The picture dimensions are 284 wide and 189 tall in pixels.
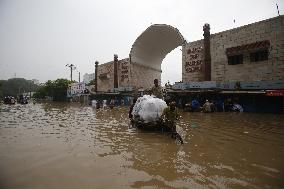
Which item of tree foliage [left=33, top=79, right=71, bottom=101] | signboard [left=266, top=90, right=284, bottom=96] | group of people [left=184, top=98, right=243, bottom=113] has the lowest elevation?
group of people [left=184, top=98, right=243, bottom=113]

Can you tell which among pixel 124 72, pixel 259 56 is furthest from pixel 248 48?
pixel 124 72

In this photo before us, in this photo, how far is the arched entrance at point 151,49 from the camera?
84.5ft

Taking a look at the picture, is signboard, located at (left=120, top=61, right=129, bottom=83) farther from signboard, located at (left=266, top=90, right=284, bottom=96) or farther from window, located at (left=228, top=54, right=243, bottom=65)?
signboard, located at (left=266, top=90, right=284, bottom=96)

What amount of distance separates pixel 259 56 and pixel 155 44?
43.2 feet

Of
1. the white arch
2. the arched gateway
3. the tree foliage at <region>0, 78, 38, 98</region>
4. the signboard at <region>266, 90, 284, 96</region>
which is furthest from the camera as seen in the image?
the tree foliage at <region>0, 78, 38, 98</region>

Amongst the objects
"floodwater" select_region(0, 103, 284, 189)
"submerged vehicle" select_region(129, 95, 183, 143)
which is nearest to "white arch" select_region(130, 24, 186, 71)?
"submerged vehicle" select_region(129, 95, 183, 143)

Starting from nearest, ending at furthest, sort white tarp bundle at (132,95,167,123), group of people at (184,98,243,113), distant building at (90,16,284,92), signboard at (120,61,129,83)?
white tarp bundle at (132,95,167,123), distant building at (90,16,284,92), group of people at (184,98,243,113), signboard at (120,61,129,83)

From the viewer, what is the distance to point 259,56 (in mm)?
18703

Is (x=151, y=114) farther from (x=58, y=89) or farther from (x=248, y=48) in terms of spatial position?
(x=58, y=89)

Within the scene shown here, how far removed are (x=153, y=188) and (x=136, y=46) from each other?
26897 millimetres

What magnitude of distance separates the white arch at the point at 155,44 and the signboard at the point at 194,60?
5.25ft

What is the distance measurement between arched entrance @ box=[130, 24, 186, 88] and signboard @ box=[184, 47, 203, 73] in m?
1.60

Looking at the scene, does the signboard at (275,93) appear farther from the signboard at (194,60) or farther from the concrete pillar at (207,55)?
the signboard at (194,60)

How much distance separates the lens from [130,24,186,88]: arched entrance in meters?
25.8
